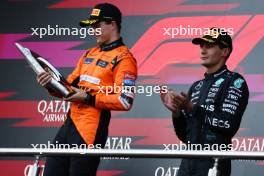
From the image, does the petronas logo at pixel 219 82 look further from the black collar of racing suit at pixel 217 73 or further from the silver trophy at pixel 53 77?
the silver trophy at pixel 53 77

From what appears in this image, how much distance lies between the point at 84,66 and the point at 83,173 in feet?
2.10

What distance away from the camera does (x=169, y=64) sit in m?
5.75

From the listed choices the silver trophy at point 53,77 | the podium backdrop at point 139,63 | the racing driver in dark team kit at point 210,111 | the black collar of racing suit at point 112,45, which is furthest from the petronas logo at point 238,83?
the podium backdrop at point 139,63

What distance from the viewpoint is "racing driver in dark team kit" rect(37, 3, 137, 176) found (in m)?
4.63

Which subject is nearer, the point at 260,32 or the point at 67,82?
the point at 67,82

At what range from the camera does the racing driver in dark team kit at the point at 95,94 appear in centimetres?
463

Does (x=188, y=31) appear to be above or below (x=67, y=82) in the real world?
above

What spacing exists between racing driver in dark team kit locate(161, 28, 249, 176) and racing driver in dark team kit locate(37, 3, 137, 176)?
1.21ft

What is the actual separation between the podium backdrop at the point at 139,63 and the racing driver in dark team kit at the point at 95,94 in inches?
33.6

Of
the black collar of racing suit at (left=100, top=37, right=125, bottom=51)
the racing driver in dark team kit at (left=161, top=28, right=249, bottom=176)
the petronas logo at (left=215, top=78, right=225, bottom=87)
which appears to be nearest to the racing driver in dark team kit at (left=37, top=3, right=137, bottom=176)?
the black collar of racing suit at (left=100, top=37, right=125, bottom=51)

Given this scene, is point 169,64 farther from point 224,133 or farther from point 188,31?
point 224,133

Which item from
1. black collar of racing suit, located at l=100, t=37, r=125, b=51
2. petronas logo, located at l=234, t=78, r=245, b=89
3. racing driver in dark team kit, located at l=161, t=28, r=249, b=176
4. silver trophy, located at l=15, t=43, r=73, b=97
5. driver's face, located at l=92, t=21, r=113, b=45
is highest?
driver's face, located at l=92, t=21, r=113, b=45

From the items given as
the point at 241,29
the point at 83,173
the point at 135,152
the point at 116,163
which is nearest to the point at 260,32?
the point at 241,29

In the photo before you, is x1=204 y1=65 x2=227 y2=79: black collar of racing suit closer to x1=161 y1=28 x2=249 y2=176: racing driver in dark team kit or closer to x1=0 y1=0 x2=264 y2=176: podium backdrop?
x1=161 y1=28 x2=249 y2=176: racing driver in dark team kit
